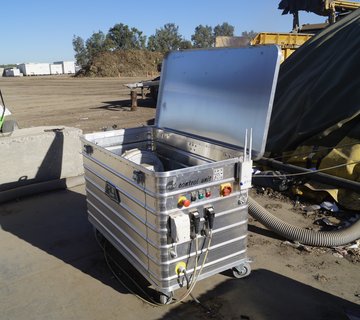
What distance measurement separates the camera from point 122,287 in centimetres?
324

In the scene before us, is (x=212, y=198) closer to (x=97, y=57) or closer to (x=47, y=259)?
(x=47, y=259)

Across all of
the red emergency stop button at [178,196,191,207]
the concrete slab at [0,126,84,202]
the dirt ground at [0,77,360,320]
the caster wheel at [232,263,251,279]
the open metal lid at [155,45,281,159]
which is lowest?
the dirt ground at [0,77,360,320]

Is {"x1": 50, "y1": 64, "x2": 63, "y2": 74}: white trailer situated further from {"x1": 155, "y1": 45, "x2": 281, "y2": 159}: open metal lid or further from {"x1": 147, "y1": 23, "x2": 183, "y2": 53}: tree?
{"x1": 155, "y1": 45, "x2": 281, "y2": 159}: open metal lid

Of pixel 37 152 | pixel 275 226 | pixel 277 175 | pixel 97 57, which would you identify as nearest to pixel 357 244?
pixel 275 226

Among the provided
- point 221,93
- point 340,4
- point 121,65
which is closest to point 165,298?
point 221,93

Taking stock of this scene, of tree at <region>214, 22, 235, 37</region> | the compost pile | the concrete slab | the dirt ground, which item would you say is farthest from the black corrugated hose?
tree at <region>214, 22, 235, 37</region>

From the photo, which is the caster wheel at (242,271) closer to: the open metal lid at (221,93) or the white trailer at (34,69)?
the open metal lid at (221,93)

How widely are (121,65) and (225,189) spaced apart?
43554 mm

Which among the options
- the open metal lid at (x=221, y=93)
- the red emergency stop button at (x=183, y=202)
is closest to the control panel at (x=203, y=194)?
the red emergency stop button at (x=183, y=202)

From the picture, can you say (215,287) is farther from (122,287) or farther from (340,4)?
(340,4)

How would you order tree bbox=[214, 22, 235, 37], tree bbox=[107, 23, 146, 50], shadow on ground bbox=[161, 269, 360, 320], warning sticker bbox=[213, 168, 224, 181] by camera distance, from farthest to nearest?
tree bbox=[214, 22, 235, 37] < tree bbox=[107, 23, 146, 50] < shadow on ground bbox=[161, 269, 360, 320] < warning sticker bbox=[213, 168, 224, 181]

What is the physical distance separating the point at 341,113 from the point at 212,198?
12.3 feet

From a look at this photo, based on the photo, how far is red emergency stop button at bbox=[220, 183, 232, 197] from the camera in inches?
107

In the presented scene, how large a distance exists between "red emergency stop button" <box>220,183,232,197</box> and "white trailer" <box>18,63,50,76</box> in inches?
2998
